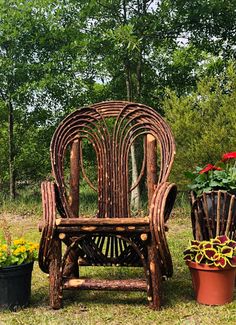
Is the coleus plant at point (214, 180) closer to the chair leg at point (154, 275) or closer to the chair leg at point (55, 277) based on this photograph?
the chair leg at point (154, 275)

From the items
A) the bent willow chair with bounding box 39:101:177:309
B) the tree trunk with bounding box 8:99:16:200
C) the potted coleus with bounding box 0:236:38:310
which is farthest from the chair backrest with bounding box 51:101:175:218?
the tree trunk with bounding box 8:99:16:200

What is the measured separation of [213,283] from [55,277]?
841mm

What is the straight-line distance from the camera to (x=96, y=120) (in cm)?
304

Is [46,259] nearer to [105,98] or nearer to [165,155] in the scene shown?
[165,155]

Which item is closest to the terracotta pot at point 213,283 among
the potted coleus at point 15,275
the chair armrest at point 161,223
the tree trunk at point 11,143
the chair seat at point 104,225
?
the chair armrest at point 161,223

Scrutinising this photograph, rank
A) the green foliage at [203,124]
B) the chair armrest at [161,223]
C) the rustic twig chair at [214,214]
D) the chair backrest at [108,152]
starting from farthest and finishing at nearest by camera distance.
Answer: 1. the green foliage at [203,124]
2. the chair backrest at [108,152]
3. the rustic twig chair at [214,214]
4. the chair armrest at [161,223]

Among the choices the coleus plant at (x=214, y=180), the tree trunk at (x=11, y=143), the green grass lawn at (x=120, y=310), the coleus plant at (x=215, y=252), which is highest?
the tree trunk at (x=11, y=143)

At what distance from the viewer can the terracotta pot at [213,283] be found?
2395mm

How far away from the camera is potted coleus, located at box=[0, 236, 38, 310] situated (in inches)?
94.0

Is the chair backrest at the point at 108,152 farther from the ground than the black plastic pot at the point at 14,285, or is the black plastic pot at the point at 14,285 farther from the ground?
the chair backrest at the point at 108,152

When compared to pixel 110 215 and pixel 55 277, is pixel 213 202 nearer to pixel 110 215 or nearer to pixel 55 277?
pixel 110 215

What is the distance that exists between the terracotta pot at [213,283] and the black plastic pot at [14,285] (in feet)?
2.96

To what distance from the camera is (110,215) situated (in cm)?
292

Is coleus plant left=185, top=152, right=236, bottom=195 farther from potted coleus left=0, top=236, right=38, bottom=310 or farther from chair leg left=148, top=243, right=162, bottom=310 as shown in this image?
potted coleus left=0, top=236, right=38, bottom=310
